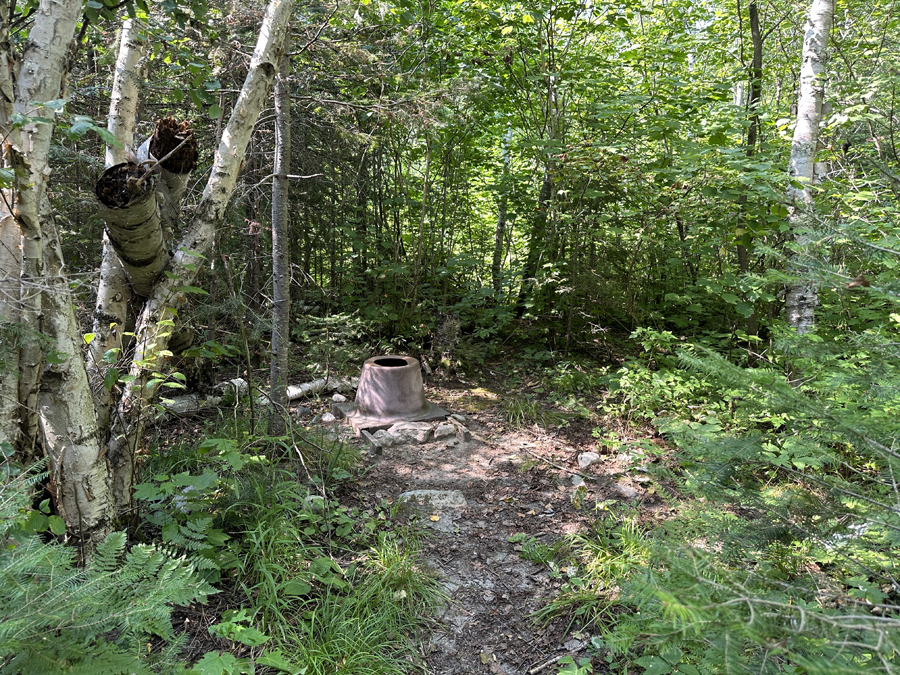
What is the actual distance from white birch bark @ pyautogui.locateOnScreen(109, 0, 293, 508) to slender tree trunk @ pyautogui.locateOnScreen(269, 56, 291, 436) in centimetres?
76

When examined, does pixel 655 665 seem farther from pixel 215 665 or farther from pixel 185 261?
pixel 185 261

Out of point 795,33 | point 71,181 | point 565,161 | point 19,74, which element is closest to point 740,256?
point 565,161

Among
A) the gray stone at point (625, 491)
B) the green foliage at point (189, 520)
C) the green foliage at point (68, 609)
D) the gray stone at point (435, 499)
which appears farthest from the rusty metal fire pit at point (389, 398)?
the green foliage at point (68, 609)

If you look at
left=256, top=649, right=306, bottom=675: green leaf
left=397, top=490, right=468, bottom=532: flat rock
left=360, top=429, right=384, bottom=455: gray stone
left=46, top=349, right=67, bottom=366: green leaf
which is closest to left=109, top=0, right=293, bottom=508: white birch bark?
left=46, top=349, right=67, bottom=366: green leaf

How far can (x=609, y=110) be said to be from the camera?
5379 mm

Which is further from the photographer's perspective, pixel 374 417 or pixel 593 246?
pixel 593 246

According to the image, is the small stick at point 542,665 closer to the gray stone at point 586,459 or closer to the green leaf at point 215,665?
the green leaf at point 215,665

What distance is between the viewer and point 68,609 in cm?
117

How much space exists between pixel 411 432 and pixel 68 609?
136 inches

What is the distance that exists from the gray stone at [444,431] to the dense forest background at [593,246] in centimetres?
74

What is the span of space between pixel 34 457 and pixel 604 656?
262 centimetres

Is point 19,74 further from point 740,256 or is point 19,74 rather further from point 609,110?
point 740,256

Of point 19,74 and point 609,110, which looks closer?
point 19,74

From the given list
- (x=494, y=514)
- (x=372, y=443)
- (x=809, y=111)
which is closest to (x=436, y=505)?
(x=494, y=514)
